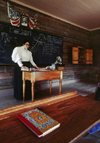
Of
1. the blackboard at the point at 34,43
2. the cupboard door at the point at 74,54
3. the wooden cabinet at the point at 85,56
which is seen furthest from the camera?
the wooden cabinet at the point at 85,56

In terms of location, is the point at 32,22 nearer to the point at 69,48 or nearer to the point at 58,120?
the point at 69,48

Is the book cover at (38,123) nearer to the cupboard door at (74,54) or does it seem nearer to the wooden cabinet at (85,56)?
the cupboard door at (74,54)

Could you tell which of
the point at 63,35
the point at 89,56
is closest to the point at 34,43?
the point at 63,35

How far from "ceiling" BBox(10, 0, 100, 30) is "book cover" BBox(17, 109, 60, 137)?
386 cm

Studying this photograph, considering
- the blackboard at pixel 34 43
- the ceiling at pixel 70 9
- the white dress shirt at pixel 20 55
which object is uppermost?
the ceiling at pixel 70 9

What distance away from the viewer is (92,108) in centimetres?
119

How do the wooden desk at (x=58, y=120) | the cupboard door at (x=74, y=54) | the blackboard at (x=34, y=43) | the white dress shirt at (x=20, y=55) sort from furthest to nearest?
the cupboard door at (x=74, y=54) < the blackboard at (x=34, y=43) < the white dress shirt at (x=20, y=55) < the wooden desk at (x=58, y=120)

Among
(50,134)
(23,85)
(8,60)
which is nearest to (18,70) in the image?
(23,85)

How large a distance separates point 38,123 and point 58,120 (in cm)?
20

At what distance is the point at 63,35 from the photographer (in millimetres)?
5113

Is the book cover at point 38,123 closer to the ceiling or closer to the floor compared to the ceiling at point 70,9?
closer to the floor

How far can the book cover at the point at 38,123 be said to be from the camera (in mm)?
736

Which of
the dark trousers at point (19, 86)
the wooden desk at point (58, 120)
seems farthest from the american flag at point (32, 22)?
the wooden desk at point (58, 120)

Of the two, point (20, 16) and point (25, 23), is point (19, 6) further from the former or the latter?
point (25, 23)
